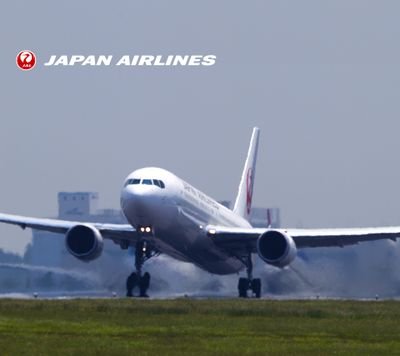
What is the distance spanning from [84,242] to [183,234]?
369 centimetres

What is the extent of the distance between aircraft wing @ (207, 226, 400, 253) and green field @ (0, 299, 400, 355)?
575 inches

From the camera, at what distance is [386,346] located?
29078mm

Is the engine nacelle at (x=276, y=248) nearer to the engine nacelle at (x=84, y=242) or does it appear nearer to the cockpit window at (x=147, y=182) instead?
the cockpit window at (x=147, y=182)

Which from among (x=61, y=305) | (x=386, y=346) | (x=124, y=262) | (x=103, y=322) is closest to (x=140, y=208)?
(x=124, y=262)

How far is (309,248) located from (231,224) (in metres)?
5.14

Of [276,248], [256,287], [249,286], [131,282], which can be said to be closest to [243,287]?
[249,286]

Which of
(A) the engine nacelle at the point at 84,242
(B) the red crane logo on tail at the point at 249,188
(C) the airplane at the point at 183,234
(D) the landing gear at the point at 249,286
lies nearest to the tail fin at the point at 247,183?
(B) the red crane logo on tail at the point at 249,188

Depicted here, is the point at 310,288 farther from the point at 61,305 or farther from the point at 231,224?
the point at 61,305


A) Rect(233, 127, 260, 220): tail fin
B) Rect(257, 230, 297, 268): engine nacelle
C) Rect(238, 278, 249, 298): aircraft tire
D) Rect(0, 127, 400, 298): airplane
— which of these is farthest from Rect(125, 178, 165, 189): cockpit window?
Rect(233, 127, 260, 220): tail fin

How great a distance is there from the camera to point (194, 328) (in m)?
33.5

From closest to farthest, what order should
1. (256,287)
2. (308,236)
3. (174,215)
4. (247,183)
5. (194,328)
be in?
(194,328), (174,215), (256,287), (308,236), (247,183)

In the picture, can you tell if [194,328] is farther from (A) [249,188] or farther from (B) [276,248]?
(A) [249,188]

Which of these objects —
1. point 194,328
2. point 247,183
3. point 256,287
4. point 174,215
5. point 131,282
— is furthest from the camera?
point 247,183

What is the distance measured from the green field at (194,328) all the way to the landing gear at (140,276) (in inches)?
426
